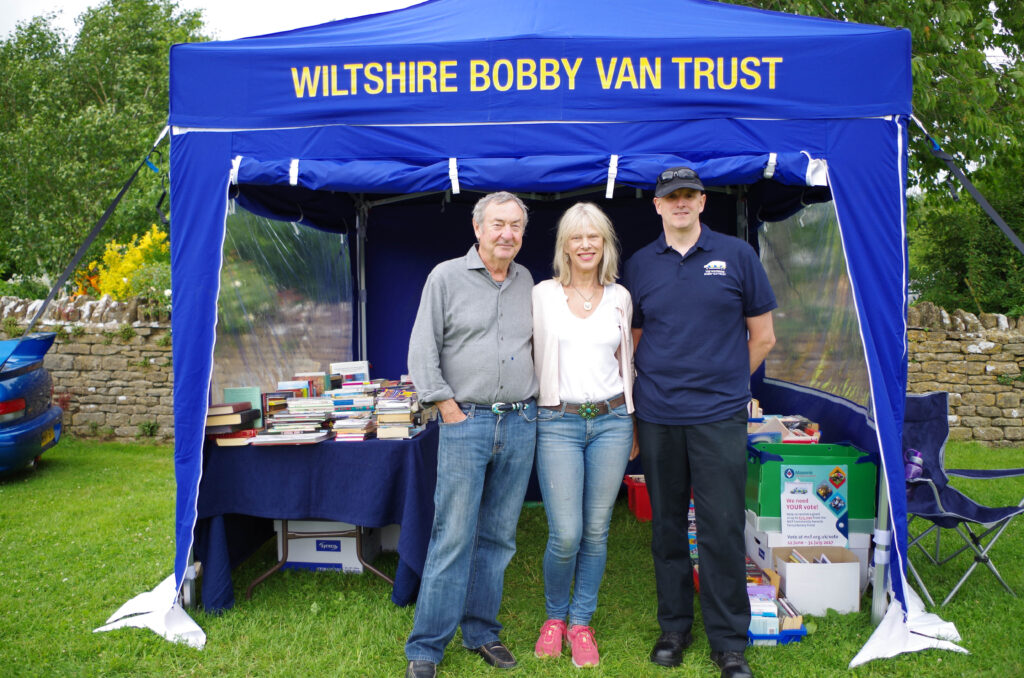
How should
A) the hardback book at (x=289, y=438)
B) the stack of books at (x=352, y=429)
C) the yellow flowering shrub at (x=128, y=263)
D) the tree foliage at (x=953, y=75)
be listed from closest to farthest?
the hardback book at (x=289, y=438) < the stack of books at (x=352, y=429) < the tree foliage at (x=953, y=75) < the yellow flowering shrub at (x=128, y=263)

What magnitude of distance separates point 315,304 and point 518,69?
226 cm

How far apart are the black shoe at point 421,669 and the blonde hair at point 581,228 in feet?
4.84

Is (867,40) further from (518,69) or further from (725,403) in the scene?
(725,403)

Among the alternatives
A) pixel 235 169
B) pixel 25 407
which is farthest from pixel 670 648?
pixel 25 407

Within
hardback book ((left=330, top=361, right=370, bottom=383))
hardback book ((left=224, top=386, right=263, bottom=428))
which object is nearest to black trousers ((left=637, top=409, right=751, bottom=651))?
hardback book ((left=224, top=386, right=263, bottom=428))

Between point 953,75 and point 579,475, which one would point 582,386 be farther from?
point 953,75

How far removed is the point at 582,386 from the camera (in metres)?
2.53

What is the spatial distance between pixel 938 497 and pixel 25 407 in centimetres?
630

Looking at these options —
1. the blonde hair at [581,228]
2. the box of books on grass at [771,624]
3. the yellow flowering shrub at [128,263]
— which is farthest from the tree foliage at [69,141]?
the box of books on grass at [771,624]

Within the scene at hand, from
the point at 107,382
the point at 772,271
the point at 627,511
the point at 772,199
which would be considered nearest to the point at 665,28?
the point at 772,199

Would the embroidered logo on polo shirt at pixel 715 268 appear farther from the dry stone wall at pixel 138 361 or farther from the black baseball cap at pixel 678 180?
the dry stone wall at pixel 138 361

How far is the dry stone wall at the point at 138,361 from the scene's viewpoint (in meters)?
6.57

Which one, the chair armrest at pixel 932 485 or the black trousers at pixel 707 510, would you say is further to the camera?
the chair armrest at pixel 932 485

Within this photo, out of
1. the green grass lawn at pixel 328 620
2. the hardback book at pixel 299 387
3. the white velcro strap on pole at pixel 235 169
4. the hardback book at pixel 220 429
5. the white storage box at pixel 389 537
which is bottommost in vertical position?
the green grass lawn at pixel 328 620
